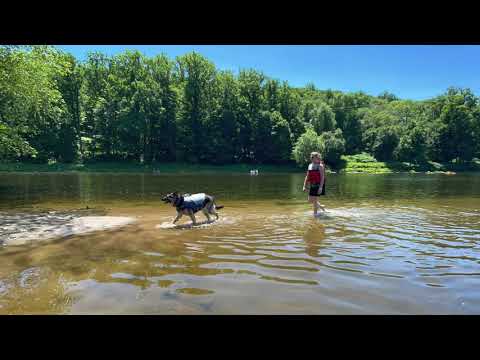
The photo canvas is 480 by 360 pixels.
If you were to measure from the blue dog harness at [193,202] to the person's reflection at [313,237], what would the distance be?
167 inches

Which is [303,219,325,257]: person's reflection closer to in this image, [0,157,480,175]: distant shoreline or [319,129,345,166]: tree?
[0,157,480,175]: distant shoreline

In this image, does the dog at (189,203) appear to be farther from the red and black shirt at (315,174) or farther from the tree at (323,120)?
the tree at (323,120)

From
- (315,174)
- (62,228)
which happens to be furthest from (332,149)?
(62,228)

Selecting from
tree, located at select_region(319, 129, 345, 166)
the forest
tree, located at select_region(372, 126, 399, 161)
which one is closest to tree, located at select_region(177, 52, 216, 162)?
the forest

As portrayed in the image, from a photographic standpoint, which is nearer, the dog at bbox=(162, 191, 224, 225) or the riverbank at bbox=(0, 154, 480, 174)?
the dog at bbox=(162, 191, 224, 225)

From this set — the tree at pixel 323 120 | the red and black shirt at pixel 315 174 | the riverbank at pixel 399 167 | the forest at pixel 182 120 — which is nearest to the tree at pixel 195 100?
the forest at pixel 182 120

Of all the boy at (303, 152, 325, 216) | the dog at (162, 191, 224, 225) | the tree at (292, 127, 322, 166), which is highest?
the tree at (292, 127, 322, 166)

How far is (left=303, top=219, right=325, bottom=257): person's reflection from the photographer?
8.43 m

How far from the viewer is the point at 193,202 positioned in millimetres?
12398

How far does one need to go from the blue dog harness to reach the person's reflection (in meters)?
4.24

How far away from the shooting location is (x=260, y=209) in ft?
53.1

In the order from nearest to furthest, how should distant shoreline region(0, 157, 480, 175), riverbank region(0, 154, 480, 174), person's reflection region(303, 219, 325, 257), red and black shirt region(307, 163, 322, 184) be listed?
person's reflection region(303, 219, 325, 257) → red and black shirt region(307, 163, 322, 184) → distant shoreline region(0, 157, 480, 175) → riverbank region(0, 154, 480, 174)

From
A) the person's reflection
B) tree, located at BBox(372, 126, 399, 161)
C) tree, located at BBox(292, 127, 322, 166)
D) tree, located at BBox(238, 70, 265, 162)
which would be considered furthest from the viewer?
tree, located at BBox(372, 126, 399, 161)
